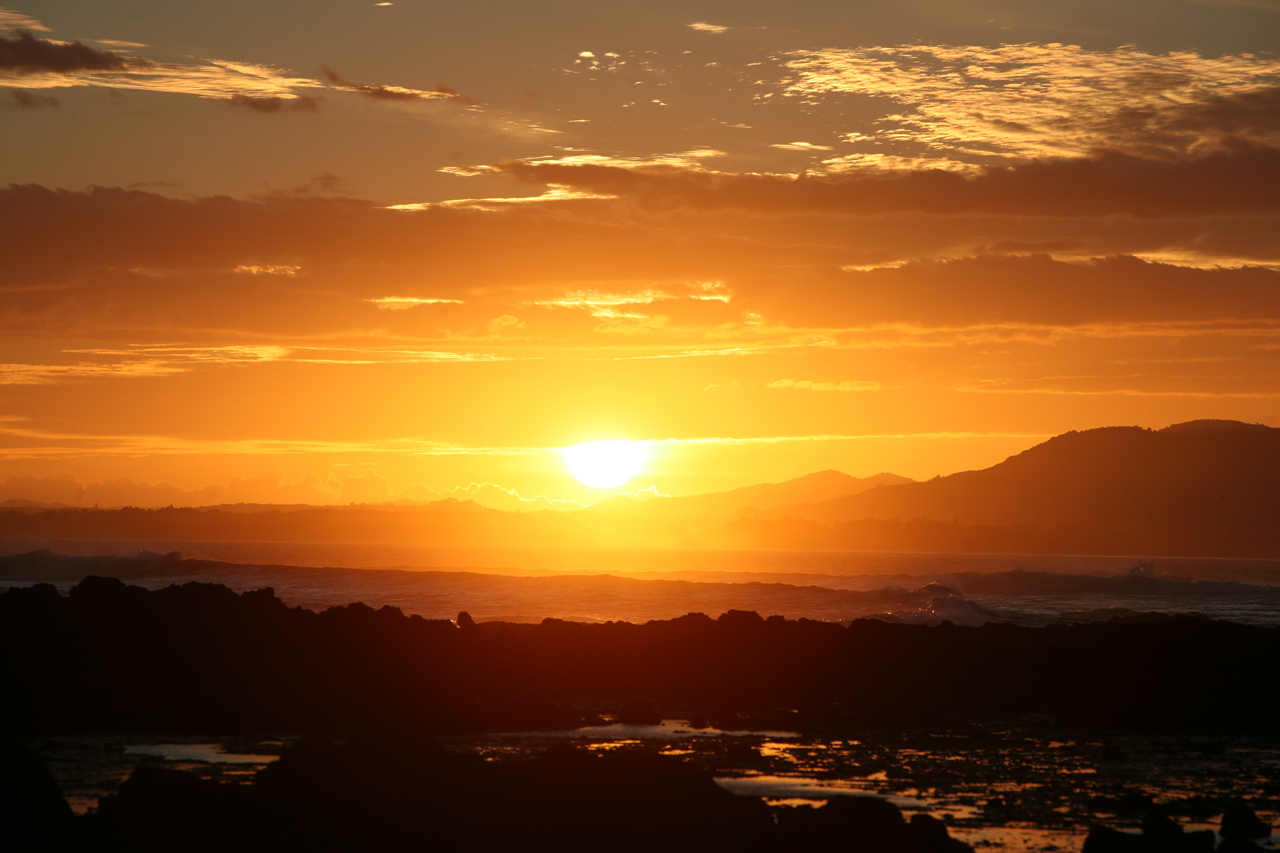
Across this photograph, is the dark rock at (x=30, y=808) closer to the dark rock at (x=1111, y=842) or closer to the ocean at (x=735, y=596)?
the dark rock at (x=1111, y=842)

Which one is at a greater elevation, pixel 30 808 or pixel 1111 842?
pixel 30 808

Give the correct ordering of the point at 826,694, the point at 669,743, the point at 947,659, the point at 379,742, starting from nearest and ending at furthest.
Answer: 1. the point at 379,742
2. the point at 669,743
3. the point at 826,694
4. the point at 947,659

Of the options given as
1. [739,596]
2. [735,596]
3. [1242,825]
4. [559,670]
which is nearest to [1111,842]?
[1242,825]

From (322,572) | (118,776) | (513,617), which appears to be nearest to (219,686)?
(118,776)

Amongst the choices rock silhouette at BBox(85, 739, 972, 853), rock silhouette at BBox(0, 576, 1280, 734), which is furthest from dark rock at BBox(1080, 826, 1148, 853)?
rock silhouette at BBox(0, 576, 1280, 734)

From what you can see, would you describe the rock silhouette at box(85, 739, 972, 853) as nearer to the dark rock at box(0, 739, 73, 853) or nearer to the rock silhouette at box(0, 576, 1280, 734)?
the dark rock at box(0, 739, 73, 853)

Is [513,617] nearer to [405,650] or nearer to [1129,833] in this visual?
[405,650]

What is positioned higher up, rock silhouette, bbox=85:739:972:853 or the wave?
rock silhouette, bbox=85:739:972:853

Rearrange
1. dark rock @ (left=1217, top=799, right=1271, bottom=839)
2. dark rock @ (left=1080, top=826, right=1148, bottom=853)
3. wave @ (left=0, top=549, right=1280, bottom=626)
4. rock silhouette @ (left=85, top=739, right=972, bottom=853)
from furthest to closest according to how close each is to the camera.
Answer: wave @ (left=0, top=549, right=1280, bottom=626), dark rock @ (left=1217, top=799, right=1271, bottom=839), rock silhouette @ (left=85, top=739, right=972, bottom=853), dark rock @ (left=1080, top=826, right=1148, bottom=853)

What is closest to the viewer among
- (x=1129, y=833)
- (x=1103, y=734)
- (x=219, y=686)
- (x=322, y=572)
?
(x=1129, y=833)

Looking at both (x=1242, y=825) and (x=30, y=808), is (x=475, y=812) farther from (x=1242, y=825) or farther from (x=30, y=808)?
(x=1242, y=825)

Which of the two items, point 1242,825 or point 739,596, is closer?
point 1242,825

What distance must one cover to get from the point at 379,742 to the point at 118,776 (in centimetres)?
381

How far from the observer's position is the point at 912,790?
15.1m
